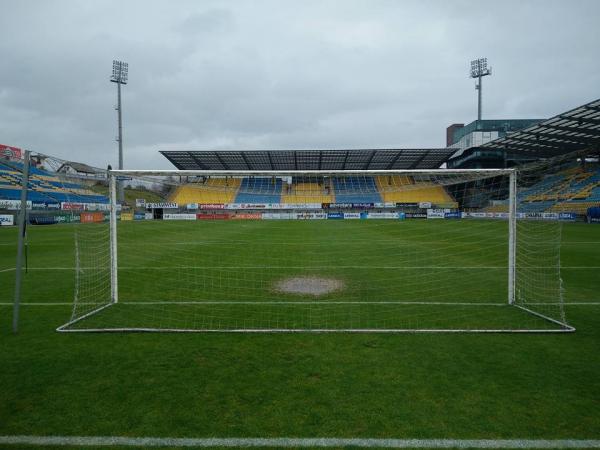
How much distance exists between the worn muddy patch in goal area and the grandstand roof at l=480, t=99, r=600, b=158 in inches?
1000

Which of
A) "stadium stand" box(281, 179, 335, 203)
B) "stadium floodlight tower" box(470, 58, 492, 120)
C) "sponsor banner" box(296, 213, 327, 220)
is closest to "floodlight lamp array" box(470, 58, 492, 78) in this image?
"stadium floodlight tower" box(470, 58, 492, 120)

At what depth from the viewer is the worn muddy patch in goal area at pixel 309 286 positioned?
8.16 m

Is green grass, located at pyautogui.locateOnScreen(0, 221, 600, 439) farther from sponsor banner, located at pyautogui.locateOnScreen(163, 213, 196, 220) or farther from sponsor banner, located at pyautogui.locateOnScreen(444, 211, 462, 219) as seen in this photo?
sponsor banner, located at pyautogui.locateOnScreen(163, 213, 196, 220)

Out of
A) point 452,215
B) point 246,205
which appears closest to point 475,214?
point 452,215

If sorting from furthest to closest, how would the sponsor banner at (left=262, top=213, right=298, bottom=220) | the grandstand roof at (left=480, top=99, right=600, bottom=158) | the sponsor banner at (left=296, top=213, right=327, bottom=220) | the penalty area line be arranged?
the sponsor banner at (left=262, top=213, right=298, bottom=220) < the sponsor banner at (left=296, top=213, right=327, bottom=220) < the grandstand roof at (left=480, top=99, right=600, bottom=158) < the penalty area line

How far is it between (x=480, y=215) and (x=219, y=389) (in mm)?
39356

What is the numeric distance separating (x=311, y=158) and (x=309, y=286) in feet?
138

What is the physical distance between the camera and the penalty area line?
2.83 m

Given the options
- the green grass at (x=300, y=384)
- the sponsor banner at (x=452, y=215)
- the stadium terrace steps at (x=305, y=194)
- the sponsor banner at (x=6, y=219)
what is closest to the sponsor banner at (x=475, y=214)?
the sponsor banner at (x=452, y=215)

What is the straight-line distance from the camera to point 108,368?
4211mm

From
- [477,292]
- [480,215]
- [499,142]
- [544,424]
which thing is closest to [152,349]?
[544,424]

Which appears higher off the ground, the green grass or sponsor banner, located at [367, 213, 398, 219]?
sponsor banner, located at [367, 213, 398, 219]

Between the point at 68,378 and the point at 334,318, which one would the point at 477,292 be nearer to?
the point at 334,318

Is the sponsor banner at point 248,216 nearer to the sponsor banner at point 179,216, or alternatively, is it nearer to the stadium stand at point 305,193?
the sponsor banner at point 179,216
